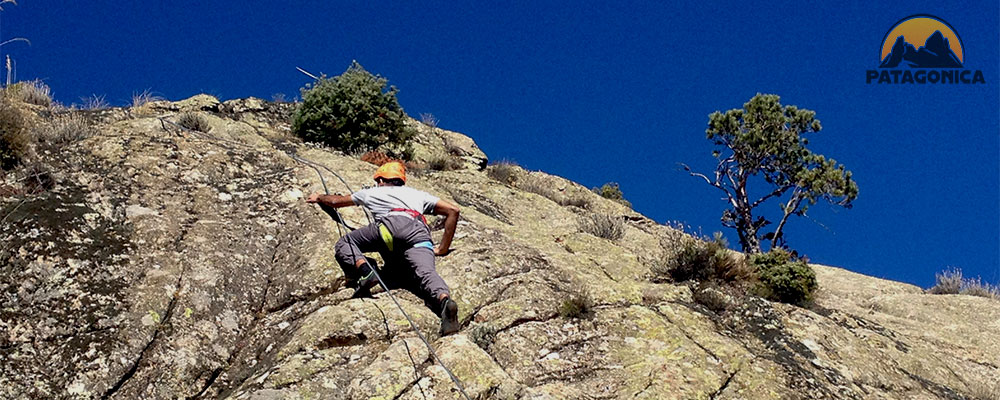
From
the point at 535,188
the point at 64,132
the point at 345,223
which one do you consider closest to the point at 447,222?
the point at 345,223

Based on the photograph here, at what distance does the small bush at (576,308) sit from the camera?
28.3ft

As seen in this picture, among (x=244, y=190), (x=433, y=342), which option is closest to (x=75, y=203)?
(x=244, y=190)

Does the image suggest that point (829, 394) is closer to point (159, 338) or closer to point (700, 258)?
point (700, 258)

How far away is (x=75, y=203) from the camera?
366 inches

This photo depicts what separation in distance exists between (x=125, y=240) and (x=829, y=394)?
8341mm

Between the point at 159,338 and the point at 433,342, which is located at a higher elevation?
the point at 433,342

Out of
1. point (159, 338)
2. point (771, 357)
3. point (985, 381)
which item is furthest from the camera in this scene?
point (985, 381)

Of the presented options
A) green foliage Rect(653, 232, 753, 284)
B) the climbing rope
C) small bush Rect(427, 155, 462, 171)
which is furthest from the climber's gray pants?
small bush Rect(427, 155, 462, 171)

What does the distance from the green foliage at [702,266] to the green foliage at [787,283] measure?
0.89 feet

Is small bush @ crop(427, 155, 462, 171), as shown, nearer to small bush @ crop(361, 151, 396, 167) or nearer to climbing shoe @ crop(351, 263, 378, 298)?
small bush @ crop(361, 151, 396, 167)

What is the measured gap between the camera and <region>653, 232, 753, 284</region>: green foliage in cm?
1080

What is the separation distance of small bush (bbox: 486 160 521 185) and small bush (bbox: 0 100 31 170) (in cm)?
967

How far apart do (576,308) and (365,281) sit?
2.48 m

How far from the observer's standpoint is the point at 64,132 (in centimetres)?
1115
